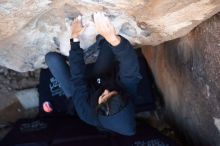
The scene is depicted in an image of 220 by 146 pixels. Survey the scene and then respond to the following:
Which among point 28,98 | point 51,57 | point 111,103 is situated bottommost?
point 28,98

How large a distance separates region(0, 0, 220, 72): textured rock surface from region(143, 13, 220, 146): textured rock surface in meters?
0.07

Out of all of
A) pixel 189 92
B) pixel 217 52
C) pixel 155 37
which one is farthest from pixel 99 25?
pixel 189 92

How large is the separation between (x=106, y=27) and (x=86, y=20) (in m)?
0.09

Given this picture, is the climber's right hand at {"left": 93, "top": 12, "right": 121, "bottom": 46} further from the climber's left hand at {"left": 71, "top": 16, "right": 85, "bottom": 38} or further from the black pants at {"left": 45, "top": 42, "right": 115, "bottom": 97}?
the black pants at {"left": 45, "top": 42, "right": 115, "bottom": 97}

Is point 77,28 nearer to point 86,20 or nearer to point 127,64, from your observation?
point 86,20

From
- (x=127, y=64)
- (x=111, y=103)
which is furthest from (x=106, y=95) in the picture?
(x=127, y=64)

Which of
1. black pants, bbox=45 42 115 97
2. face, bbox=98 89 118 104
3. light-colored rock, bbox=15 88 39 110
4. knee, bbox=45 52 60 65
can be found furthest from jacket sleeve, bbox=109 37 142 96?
light-colored rock, bbox=15 88 39 110

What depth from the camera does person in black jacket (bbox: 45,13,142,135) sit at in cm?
138

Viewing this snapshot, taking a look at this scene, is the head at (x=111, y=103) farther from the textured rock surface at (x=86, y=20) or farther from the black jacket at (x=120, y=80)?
the textured rock surface at (x=86, y=20)

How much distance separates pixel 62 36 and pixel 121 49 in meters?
0.25

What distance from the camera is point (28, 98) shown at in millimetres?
2223

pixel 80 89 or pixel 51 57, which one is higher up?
pixel 51 57

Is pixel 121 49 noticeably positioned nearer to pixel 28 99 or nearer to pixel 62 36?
pixel 62 36

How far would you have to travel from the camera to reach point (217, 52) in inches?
50.1
